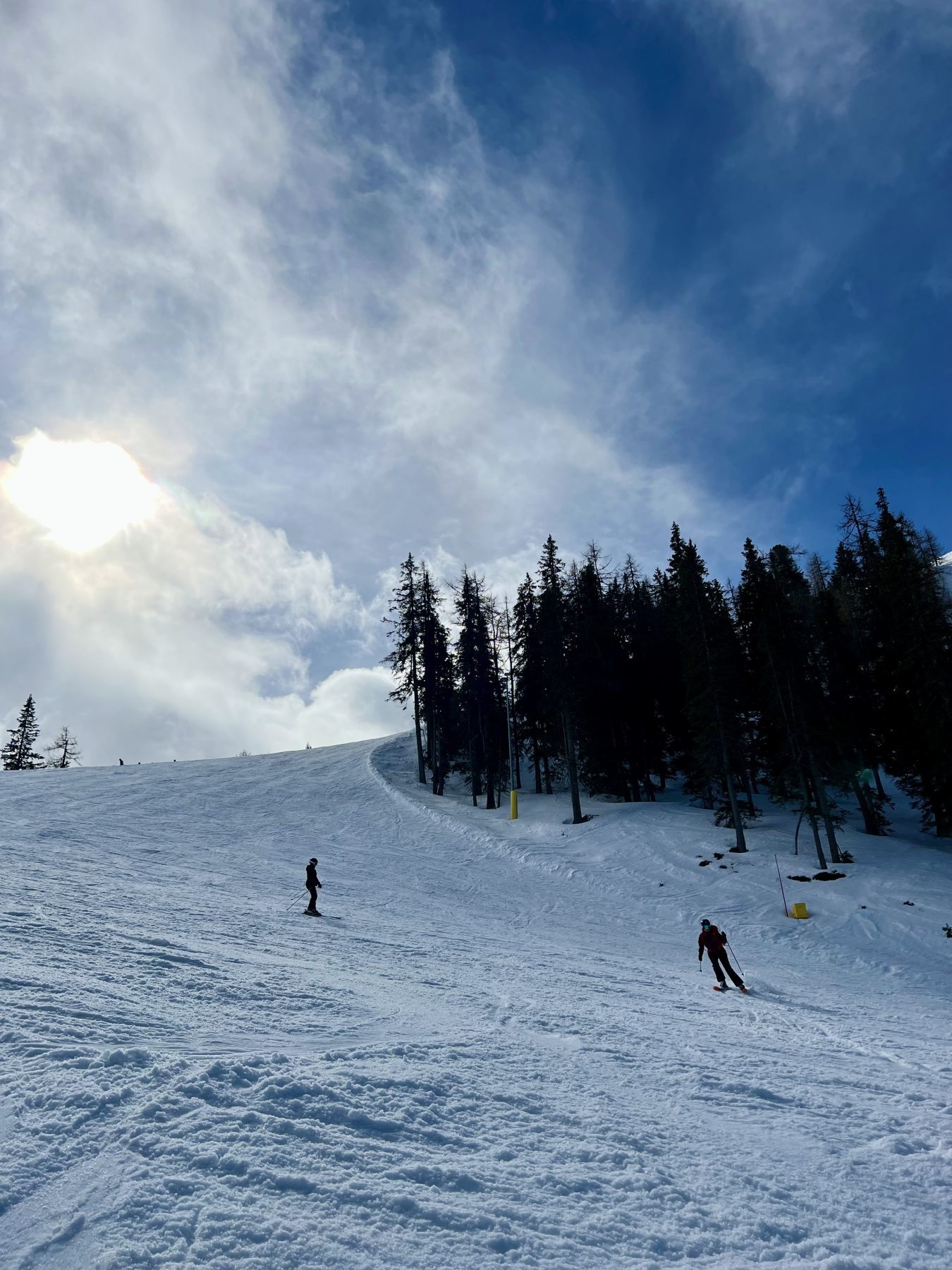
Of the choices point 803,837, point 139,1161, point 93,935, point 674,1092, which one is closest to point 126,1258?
point 139,1161

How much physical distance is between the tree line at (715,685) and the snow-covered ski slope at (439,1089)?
39.3 ft

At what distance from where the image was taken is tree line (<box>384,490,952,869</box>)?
91.3ft

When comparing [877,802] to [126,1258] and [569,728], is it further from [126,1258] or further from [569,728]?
[126,1258]

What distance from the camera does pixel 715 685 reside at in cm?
2958

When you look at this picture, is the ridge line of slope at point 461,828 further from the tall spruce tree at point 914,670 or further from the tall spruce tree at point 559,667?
the tall spruce tree at point 914,670

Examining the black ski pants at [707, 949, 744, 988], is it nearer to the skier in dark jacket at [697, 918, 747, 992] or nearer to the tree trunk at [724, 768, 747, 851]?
the skier in dark jacket at [697, 918, 747, 992]

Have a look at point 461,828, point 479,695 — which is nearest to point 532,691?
point 479,695

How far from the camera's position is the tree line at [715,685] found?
27.8m

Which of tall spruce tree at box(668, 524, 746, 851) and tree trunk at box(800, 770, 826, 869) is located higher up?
tall spruce tree at box(668, 524, 746, 851)

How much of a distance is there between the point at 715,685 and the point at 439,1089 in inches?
1044

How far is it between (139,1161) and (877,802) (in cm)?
3743

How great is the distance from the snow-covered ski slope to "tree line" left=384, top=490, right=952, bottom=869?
1197cm

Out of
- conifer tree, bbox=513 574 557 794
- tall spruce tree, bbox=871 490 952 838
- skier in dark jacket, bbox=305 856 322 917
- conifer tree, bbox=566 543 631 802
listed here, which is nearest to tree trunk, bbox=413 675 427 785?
conifer tree, bbox=513 574 557 794

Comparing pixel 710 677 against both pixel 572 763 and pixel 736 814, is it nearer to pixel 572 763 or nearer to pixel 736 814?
pixel 736 814
